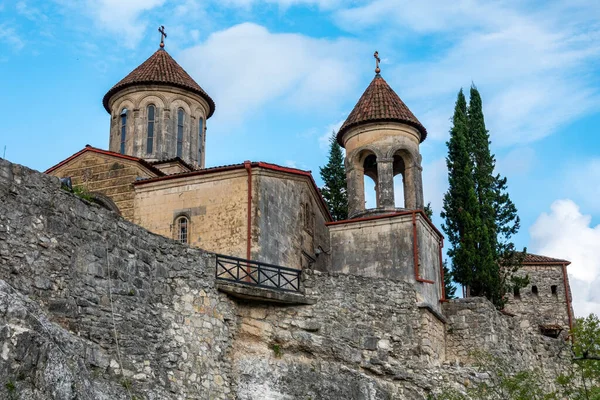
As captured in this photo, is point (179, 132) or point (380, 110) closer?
point (380, 110)

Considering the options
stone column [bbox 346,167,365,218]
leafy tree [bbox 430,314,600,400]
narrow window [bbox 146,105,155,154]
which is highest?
narrow window [bbox 146,105,155,154]

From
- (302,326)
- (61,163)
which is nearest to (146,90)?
(61,163)

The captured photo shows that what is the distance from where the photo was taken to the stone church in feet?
69.8

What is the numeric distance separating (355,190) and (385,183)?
0.94m

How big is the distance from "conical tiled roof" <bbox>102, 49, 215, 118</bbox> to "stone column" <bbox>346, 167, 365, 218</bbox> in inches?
289

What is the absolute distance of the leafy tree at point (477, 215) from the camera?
1024 inches

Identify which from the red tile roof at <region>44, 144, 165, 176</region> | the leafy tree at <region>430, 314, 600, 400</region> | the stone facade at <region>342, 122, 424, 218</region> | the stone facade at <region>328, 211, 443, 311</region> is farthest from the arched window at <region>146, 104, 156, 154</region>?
the leafy tree at <region>430, 314, 600, 400</region>

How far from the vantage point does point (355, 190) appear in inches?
944

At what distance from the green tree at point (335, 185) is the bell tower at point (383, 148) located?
6002mm

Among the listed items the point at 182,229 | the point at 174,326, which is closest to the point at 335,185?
the point at 182,229

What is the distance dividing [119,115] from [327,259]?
30.0 feet

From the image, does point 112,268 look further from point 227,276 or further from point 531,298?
point 531,298

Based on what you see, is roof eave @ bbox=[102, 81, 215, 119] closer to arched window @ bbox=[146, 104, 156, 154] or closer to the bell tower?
arched window @ bbox=[146, 104, 156, 154]

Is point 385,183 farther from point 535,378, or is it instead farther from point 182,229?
point 535,378
